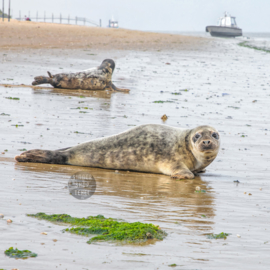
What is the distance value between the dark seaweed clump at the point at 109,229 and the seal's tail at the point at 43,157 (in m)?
2.14

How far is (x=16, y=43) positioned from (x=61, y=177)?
19.8 m

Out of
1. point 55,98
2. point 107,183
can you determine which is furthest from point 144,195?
point 55,98

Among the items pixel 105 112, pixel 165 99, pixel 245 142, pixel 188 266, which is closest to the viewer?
→ pixel 188 266

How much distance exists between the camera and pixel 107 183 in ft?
16.3

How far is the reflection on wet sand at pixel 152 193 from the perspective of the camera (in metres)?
3.91

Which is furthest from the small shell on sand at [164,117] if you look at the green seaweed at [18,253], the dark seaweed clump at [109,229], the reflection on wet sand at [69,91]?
the green seaweed at [18,253]

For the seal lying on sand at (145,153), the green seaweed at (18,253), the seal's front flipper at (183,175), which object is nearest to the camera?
the green seaweed at (18,253)

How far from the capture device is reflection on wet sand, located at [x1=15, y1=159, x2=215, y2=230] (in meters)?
3.91

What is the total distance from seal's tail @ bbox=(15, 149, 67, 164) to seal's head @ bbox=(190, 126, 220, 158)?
1628 mm

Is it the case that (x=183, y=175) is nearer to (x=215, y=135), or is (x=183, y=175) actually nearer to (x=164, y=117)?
(x=215, y=135)

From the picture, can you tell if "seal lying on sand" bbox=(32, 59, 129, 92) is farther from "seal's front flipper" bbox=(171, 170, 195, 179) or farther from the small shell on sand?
"seal's front flipper" bbox=(171, 170, 195, 179)

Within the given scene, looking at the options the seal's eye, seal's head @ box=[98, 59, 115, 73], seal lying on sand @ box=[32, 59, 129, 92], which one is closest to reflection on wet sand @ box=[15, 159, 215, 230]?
the seal's eye

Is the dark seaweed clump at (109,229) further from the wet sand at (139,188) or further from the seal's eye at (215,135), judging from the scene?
the seal's eye at (215,135)

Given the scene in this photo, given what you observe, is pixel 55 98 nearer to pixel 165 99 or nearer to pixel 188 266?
pixel 165 99
